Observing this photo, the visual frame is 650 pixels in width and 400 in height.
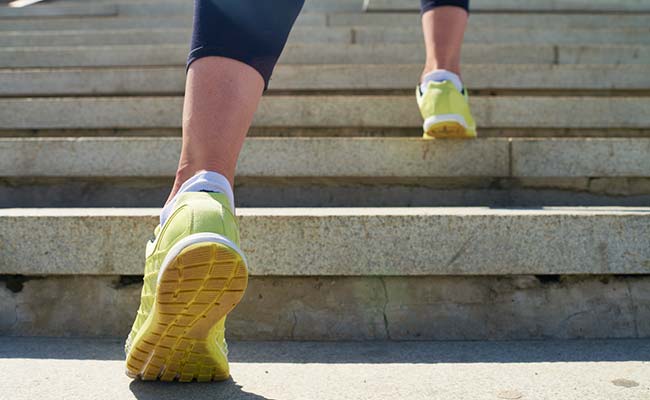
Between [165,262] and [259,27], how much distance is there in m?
0.44

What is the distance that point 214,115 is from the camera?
1157mm

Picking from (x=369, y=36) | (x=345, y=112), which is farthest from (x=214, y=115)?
(x=369, y=36)

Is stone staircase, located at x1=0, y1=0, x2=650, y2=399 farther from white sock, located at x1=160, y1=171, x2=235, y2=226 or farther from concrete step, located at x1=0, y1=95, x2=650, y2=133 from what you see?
white sock, located at x1=160, y1=171, x2=235, y2=226

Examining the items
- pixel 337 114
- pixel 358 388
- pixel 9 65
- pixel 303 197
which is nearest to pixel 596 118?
pixel 337 114

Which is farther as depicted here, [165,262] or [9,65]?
[9,65]

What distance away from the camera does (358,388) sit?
1291 mm

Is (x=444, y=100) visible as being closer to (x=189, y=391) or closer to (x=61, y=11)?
(x=189, y=391)

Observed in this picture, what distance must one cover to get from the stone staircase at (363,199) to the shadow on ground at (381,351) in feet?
0.15

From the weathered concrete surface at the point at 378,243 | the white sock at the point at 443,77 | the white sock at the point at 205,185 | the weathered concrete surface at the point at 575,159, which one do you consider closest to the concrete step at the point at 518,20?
the weathered concrete surface at the point at 575,159

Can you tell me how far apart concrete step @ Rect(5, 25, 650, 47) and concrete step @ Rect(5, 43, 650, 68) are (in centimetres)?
60

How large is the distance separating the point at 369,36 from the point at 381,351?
137 inches

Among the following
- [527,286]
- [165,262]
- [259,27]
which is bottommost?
[527,286]

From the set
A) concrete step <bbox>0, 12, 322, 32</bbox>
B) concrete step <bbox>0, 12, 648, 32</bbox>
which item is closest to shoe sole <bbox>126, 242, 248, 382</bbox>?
concrete step <bbox>0, 12, 648, 32</bbox>

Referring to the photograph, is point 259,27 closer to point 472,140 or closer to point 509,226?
point 509,226
